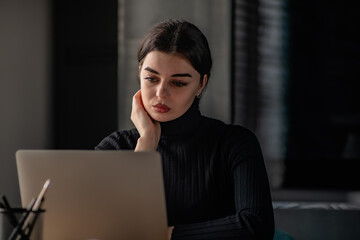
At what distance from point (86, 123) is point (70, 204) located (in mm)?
3249

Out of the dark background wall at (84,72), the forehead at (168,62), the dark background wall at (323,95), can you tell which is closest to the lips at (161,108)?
the forehead at (168,62)

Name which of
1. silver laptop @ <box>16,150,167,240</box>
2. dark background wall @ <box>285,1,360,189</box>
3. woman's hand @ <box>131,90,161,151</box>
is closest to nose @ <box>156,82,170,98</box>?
woman's hand @ <box>131,90,161,151</box>

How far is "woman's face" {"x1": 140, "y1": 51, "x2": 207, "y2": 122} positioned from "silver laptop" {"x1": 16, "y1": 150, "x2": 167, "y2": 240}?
53 cm

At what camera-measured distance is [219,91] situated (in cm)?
287

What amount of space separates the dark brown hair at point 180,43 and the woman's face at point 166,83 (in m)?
0.02

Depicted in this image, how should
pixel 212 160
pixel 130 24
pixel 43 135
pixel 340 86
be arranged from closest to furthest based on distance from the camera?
1. pixel 212 160
2. pixel 340 86
3. pixel 130 24
4. pixel 43 135

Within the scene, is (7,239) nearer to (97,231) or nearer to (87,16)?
(97,231)

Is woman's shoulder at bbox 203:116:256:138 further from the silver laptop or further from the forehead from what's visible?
the silver laptop

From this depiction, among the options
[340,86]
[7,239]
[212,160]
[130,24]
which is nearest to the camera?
[7,239]

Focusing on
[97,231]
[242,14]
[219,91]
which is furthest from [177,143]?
[242,14]

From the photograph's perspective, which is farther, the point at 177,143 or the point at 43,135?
the point at 43,135

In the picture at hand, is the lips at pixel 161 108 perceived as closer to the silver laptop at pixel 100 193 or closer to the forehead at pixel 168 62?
the forehead at pixel 168 62

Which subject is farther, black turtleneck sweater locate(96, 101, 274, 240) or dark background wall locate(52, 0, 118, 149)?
dark background wall locate(52, 0, 118, 149)

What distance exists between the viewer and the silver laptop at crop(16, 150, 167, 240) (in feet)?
3.30
